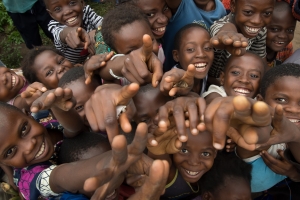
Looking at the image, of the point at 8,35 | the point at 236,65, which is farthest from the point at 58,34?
the point at 8,35

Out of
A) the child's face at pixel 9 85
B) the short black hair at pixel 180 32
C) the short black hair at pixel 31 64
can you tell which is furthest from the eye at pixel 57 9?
the short black hair at pixel 180 32

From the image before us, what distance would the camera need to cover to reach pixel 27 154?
1.42 m

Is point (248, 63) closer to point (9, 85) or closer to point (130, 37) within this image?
point (130, 37)

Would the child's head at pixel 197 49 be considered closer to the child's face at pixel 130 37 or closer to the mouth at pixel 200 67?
Result: the mouth at pixel 200 67

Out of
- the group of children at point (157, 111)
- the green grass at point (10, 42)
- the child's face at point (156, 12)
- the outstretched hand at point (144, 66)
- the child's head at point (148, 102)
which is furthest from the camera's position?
the green grass at point (10, 42)

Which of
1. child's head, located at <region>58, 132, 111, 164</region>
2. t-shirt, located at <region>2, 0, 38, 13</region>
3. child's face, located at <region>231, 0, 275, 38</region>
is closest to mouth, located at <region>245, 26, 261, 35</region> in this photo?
child's face, located at <region>231, 0, 275, 38</region>

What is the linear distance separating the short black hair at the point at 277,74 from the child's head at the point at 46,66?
142cm

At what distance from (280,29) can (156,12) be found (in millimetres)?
1097

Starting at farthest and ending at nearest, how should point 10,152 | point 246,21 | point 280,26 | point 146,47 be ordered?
point 280,26
point 246,21
point 10,152
point 146,47

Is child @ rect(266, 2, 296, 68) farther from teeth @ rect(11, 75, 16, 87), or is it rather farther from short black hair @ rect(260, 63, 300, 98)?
teeth @ rect(11, 75, 16, 87)

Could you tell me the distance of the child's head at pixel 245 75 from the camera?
6.08ft

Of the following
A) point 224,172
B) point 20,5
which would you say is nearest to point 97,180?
point 224,172

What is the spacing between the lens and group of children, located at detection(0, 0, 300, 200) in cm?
101

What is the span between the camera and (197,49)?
196 centimetres
